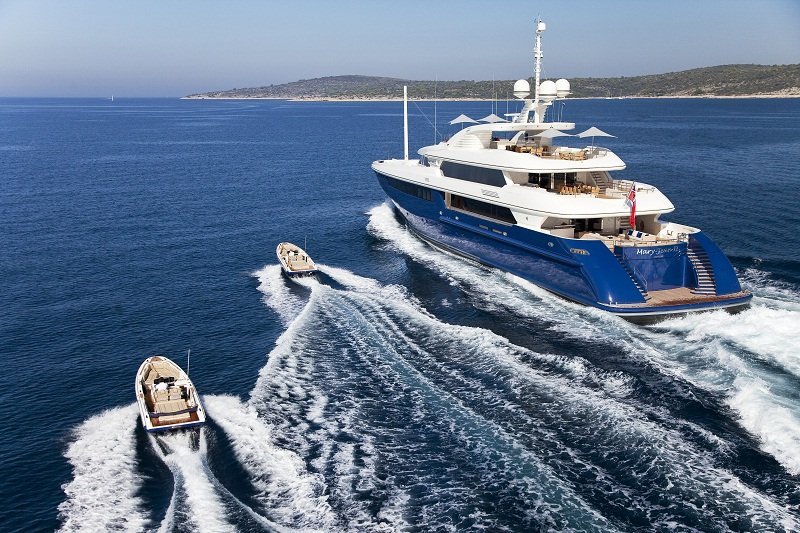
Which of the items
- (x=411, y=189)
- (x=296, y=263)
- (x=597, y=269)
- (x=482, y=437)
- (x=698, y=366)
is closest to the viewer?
(x=482, y=437)

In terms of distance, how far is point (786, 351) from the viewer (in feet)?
78.5

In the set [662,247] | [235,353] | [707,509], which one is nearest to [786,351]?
[662,247]

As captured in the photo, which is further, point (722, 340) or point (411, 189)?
point (411, 189)

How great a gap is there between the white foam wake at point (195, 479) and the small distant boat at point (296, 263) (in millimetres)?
16470

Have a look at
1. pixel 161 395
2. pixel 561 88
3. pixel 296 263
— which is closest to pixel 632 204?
pixel 561 88

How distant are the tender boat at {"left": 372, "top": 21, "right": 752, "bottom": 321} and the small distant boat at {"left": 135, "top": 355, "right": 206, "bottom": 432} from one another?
60.5 ft

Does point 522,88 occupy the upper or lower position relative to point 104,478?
upper

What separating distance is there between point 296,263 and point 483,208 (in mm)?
11690

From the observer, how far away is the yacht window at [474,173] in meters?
37.5

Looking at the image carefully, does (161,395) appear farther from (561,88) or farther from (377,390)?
(561,88)

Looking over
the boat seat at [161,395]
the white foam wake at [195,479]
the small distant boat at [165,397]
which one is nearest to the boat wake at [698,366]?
the white foam wake at [195,479]

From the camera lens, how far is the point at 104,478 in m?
18.2

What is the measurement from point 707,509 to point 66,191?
202ft

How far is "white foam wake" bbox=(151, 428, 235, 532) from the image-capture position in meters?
16.2
